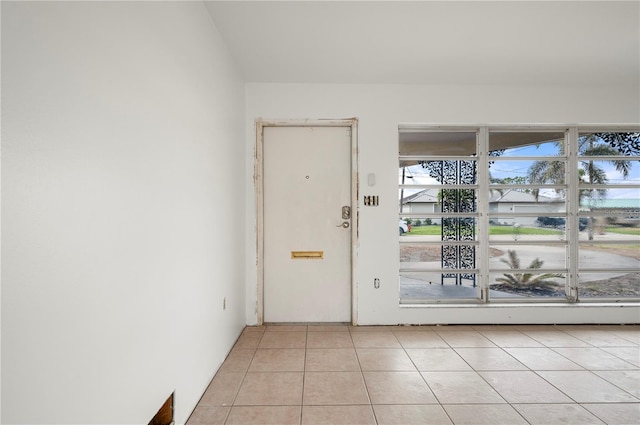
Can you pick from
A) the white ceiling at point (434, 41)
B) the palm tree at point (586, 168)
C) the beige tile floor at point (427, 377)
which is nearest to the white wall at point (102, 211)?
the beige tile floor at point (427, 377)

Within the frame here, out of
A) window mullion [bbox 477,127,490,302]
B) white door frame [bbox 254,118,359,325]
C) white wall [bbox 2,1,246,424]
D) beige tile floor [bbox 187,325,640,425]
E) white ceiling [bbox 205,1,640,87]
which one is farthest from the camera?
window mullion [bbox 477,127,490,302]

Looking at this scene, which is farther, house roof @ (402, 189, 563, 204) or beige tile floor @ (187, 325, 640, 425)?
house roof @ (402, 189, 563, 204)

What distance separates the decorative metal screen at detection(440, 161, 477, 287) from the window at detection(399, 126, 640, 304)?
11 mm

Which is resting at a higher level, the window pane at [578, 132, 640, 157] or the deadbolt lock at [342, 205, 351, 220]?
the window pane at [578, 132, 640, 157]

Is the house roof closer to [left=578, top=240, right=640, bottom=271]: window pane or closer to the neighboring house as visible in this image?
the neighboring house

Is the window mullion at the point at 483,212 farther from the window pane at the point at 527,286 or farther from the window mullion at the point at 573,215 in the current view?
the window mullion at the point at 573,215

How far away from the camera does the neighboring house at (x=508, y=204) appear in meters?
3.48

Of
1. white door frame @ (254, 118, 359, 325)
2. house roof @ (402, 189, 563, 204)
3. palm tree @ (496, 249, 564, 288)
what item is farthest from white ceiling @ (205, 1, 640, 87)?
palm tree @ (496, 249, 564, 288)

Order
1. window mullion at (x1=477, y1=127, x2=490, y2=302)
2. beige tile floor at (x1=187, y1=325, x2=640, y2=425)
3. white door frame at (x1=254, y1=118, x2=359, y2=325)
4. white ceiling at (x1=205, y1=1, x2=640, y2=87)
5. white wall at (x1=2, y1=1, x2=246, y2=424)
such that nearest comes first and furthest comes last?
1. white wall at (x1=2, y1=1, x2=246, y2=424)
2. beige tile floor at (x1=187, y1=325, x2=640, y2=425)
3. white ceiling at (x1=205, y1=1, x2=640, y2=87)
4. white door frame at (x1=254, y1=118, x2=359, y2=325)
5. window mullion at (x1=477, y1=127, x2=490, y2=302)

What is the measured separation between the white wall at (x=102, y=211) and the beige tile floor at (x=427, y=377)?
→ 478mm

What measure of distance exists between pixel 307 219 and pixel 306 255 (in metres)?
0.40

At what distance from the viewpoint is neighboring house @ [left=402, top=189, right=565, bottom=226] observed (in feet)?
11.4

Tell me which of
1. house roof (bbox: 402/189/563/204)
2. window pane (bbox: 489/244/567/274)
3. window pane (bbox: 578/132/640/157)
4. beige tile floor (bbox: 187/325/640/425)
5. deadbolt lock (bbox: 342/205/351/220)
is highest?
window pane (bbox: 578/132/640/157)

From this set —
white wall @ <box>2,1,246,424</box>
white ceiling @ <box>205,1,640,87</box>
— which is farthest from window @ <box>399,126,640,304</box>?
white wall @ <box>2,1,246,424</box>
